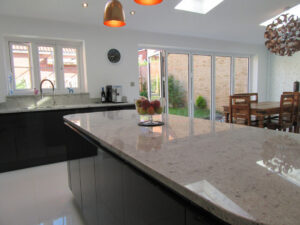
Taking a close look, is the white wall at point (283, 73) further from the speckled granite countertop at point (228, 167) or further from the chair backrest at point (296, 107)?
the speckled granite countertop at point (228, 167)

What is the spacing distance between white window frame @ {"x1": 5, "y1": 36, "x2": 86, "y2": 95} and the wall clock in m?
0.54

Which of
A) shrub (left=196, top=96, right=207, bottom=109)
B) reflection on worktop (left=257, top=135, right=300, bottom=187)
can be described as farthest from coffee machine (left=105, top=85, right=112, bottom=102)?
reflection on worktop (left=257, top=135, right=300, bottom=187)

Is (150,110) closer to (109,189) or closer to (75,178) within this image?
(109,189)

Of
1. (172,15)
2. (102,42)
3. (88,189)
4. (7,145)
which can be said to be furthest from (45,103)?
(172,15)

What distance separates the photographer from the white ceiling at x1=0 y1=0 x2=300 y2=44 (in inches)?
128

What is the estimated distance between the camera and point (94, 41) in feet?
13.2

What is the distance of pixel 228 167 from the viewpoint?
0.73 metres

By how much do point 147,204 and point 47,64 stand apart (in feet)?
12.4

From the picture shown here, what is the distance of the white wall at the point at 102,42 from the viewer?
347 cm

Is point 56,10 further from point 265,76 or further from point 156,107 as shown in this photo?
point 265,76

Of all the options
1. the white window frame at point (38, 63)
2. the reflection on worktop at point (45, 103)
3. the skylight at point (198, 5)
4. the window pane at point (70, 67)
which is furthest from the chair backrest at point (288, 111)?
the window pane at point (70, 67)

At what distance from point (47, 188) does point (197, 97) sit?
14.0 ft

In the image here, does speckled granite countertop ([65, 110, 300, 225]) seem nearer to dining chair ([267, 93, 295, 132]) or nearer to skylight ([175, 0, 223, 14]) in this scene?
dining chair ([267, 93, 295, 132])

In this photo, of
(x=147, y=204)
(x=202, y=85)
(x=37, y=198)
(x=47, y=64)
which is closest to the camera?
(x=147, y=204)
